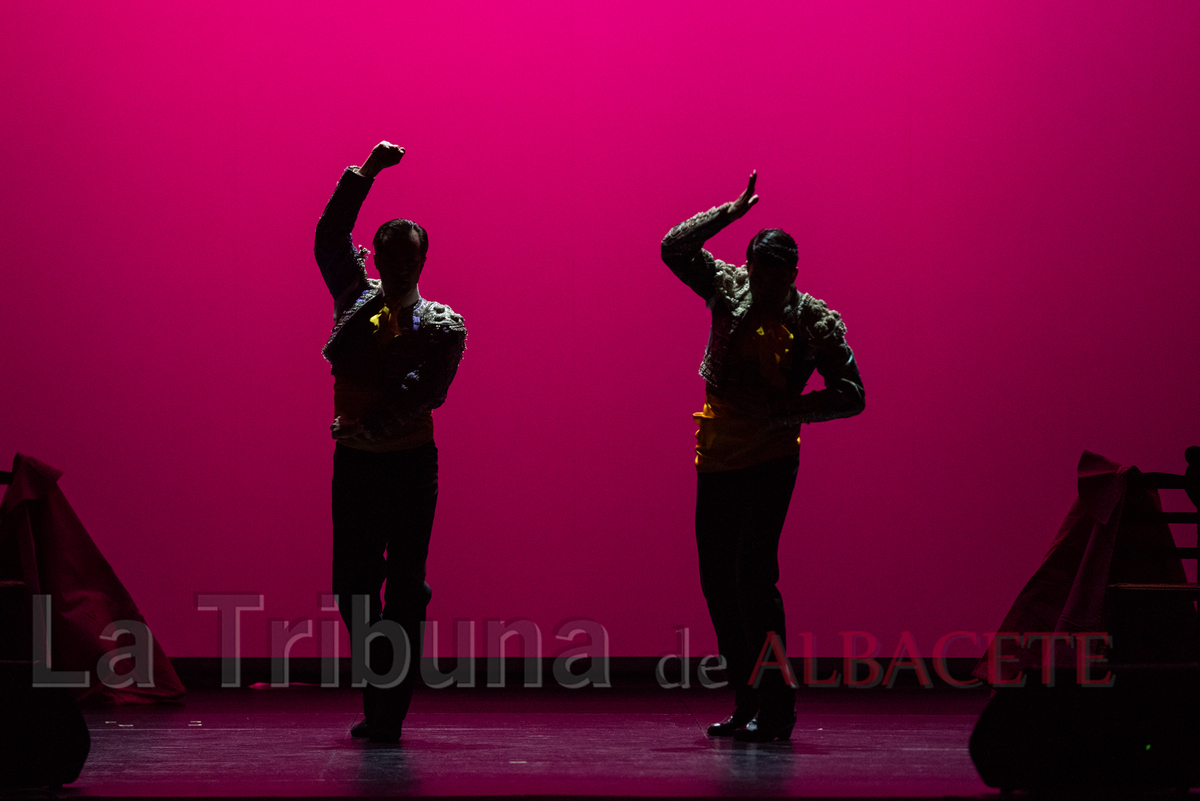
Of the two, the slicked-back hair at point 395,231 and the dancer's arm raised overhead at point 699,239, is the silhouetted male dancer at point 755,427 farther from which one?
the slicked-back hair at point 395,231

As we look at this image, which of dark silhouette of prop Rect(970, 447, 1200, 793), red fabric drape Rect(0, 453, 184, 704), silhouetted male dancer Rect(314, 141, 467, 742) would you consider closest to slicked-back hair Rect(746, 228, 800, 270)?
silhouetted male dancer Rect(314, 141, 467, 742)

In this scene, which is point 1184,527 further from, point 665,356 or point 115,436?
point 115,436

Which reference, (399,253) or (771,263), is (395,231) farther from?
(771,263)

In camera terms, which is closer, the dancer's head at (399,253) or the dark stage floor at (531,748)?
the dark stage floor at (531,748)

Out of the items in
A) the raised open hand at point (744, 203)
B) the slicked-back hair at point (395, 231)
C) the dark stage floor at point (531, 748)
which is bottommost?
the dark stage floor at point (531, 748)

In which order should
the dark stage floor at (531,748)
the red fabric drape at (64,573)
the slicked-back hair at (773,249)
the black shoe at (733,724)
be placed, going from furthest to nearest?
the red fabric drape at (64,573)
the black shoe at (733,724)
the slicked-back hair at (773,249)
the dark stage floor at (531,748)

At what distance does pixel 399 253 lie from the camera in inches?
114

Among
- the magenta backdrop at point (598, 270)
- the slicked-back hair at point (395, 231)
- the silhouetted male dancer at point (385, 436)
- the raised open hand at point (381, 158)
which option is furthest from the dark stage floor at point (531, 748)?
the raised open hand at point (381, 158)

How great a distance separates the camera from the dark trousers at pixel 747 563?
293 centimetres

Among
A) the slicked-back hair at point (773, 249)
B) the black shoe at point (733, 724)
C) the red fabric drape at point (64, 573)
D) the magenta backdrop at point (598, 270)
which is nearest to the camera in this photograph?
the slicked-back hair at point (773, 249)

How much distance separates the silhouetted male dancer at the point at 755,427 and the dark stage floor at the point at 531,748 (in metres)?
0.23

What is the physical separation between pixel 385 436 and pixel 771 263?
98cm

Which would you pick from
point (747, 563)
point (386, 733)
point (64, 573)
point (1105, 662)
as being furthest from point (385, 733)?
point (1105, 662)

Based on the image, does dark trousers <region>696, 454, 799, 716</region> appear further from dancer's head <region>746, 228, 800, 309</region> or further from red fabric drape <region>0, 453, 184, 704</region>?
red fabric drape <region>0, 453, 184, 704</region>
